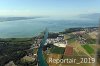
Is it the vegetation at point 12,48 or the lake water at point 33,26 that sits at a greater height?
the lake water at point 33,26

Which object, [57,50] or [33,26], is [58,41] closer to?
[57,50]

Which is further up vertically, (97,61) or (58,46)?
(97,61)

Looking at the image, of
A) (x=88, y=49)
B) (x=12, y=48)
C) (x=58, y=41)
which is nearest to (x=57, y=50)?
(x=58, y=41)

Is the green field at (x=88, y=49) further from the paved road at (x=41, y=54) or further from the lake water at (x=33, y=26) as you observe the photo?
the paved road at (x=41, y=54)

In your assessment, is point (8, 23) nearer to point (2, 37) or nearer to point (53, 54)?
point (2, 37)

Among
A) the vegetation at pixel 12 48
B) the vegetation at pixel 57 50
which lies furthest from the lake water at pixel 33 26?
the vegetation at pixel 57 50

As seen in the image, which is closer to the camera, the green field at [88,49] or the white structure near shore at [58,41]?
the green field at [88,49]

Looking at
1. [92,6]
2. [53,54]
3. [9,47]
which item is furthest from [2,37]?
[92,6]

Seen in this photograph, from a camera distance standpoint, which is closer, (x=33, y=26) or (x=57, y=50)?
(x=57, y=50)

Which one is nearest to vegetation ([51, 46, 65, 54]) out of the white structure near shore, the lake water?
the white structure near shore
